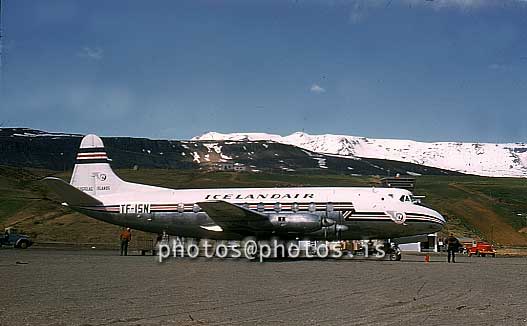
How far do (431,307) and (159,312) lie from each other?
5.31 m

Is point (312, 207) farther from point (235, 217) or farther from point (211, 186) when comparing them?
point (211, 186)

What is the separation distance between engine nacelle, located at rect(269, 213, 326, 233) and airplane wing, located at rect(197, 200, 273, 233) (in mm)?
481

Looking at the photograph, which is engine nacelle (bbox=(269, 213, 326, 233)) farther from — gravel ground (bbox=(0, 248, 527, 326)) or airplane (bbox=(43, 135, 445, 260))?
gravel ground (bbox=(0, 248, 527, 326))

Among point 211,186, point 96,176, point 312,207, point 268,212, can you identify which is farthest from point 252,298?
point 211,186

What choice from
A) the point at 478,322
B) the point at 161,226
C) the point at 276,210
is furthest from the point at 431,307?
the point at 161,226

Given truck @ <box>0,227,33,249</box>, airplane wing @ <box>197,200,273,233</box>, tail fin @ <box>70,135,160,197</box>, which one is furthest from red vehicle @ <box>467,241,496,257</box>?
truck @ <box>0,227,33,249</box>

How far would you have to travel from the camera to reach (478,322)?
10.6 meters

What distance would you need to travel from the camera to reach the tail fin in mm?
38719

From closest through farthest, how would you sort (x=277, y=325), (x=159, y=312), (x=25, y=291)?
(x=277, y=325) → (x=159, y=312) → (x=25, y=291)

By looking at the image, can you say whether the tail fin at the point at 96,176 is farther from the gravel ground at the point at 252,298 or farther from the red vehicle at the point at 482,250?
Answer: the red vehicle at the point at 482,250

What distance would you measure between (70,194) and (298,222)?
41.8 ft

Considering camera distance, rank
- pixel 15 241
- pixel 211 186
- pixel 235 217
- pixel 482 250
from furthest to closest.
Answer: pixel 211 186 < pixel 482 250 < pixel 15 241 < pixel 235 217

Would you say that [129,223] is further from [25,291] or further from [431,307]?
[431,307]

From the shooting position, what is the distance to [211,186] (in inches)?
3371
